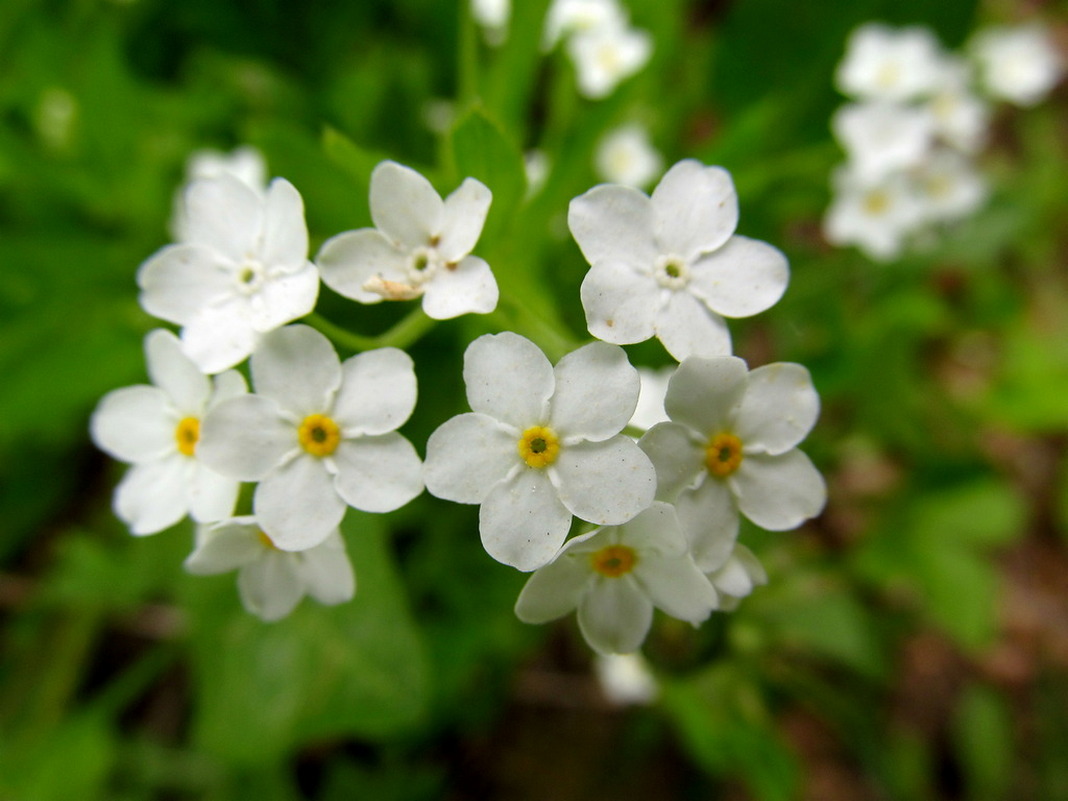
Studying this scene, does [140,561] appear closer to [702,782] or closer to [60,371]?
[60,371]

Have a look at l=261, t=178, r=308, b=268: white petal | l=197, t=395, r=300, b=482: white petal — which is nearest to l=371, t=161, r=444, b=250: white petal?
l=261, t=178, r=308, b=268: white petal

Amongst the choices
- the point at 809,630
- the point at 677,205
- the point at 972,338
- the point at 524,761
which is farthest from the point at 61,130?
the point at 972,338

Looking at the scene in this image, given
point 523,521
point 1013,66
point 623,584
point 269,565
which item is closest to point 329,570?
point 269,565

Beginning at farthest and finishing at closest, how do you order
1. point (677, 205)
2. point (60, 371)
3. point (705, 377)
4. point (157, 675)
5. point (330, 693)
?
1. point (157, 675)
2. point (60, 371)
3. point (330, 693)
4. point (677, 205)
5. point (705, 377)

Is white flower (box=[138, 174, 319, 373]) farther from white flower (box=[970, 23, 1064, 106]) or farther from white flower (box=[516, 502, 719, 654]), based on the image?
white flower (box=[970, 23, 1064, 106])

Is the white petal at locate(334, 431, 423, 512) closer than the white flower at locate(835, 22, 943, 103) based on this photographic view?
Yes
